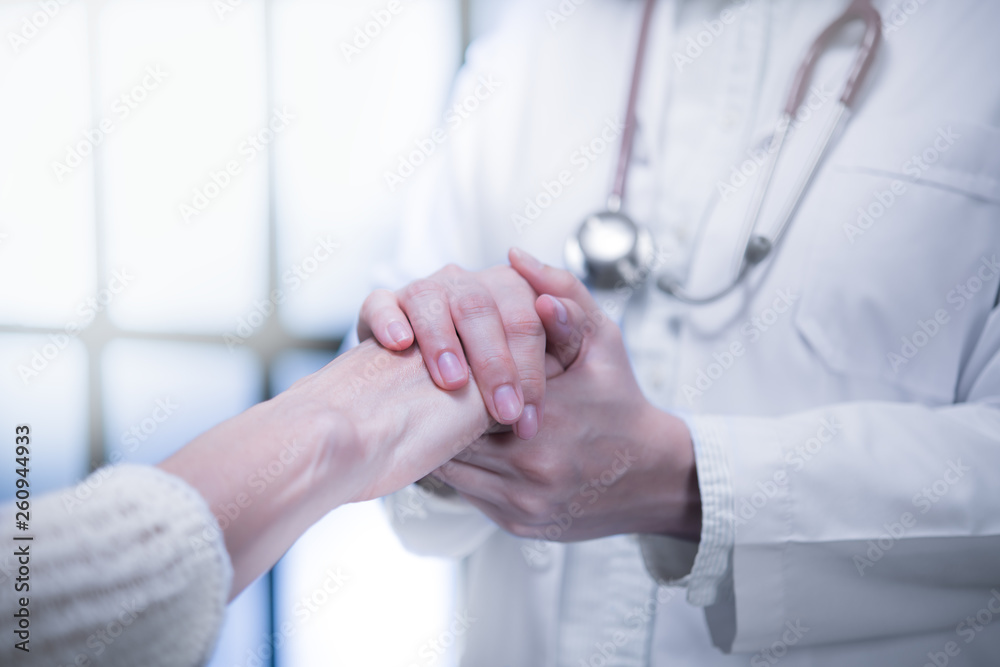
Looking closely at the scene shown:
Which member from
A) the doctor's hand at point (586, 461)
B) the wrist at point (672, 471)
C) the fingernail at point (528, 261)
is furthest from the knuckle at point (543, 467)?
the fingernail at point (528, 261)

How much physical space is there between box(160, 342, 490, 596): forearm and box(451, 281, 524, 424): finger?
0.03 metres

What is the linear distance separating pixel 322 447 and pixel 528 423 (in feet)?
0.68

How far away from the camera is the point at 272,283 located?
1.51 meters

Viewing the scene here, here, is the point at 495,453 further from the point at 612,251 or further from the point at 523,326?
the point at 612,251

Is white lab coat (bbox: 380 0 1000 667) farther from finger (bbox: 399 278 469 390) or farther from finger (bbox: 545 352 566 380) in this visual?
finger (bbox: 399 278 469 390)

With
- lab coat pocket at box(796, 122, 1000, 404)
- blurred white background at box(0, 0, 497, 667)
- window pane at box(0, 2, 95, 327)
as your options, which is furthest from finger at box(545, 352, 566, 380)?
window pane at box(0, 2, 95, 327)

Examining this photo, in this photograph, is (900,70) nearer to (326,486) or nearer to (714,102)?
(714,102)

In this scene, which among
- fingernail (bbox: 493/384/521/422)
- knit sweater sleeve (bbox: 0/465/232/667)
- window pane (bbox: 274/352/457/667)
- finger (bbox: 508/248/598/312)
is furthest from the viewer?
window pane (bbox: 274/352/457/667)

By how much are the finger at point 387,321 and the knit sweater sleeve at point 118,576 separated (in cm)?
27

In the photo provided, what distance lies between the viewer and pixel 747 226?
2.41 feet

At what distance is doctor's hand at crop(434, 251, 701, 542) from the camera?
0.62 meters

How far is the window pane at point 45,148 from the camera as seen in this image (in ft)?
4.96

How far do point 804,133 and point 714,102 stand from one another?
0.45 ft

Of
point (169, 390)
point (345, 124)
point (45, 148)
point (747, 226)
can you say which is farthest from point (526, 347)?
point (45, 148)
